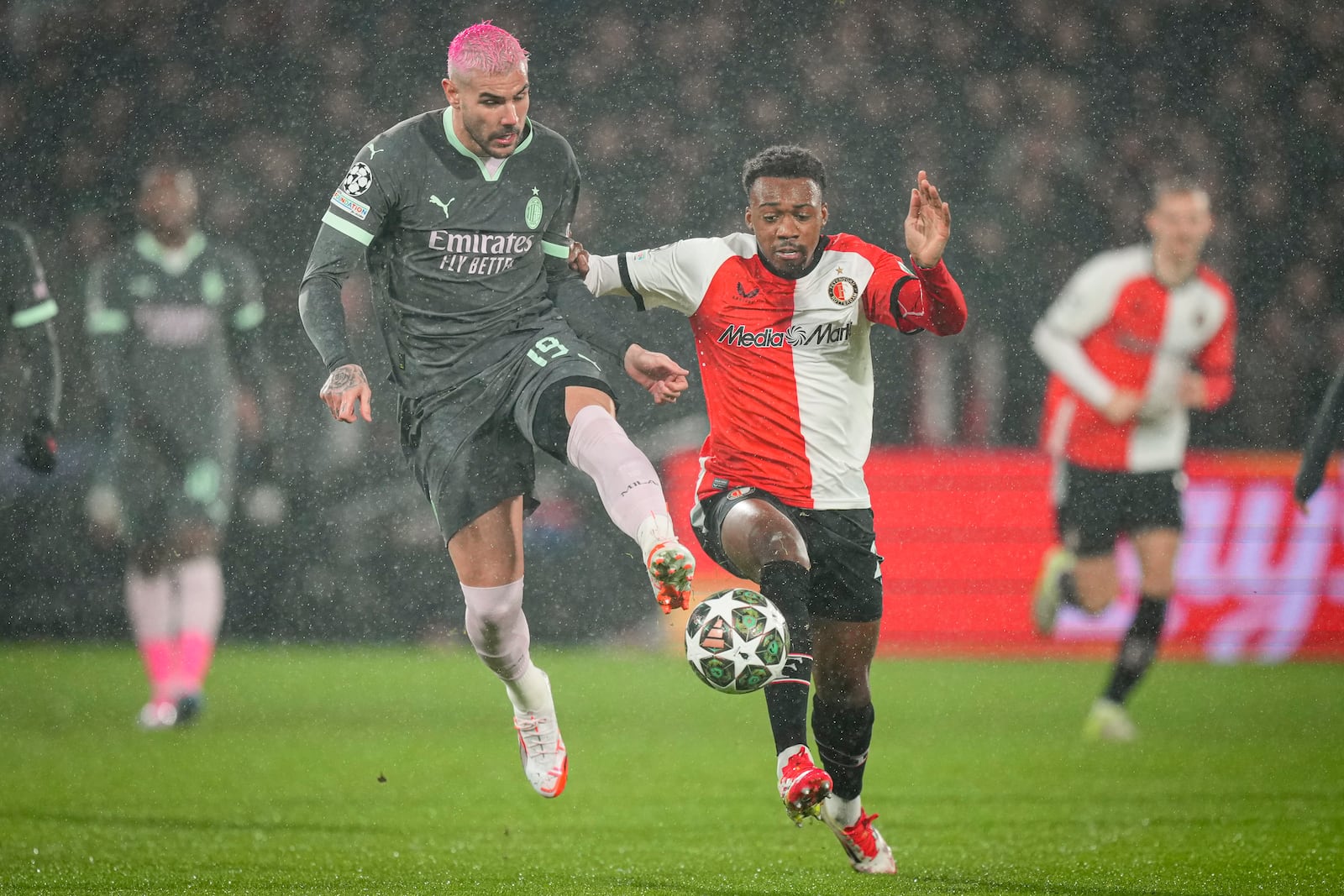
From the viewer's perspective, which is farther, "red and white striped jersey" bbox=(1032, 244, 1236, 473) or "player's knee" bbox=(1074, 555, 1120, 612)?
"player's knee" bbox=(1074, 555, 1120, 612)

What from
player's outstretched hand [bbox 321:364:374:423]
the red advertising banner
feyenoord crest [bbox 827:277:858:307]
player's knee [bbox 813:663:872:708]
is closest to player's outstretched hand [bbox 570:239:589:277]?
feyenoord crest [bbox 827:277:858:307]

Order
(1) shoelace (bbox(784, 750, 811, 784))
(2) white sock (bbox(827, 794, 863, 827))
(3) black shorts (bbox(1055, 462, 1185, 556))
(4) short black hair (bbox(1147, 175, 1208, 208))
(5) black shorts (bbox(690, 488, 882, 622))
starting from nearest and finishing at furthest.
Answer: (1) shoelace (bbox(784, 750, 811, 784)) < (5) black shorts (bbox(690, 488, 882, 622)) < (2) white sock (bbox(827, 794, 863, 827)) < (3) black shorts (bbox(1055, 462, 1185, 556)) < (4) short black hair (bbox(1147, 175, 1208, 208))

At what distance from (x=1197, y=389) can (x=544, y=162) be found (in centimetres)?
445

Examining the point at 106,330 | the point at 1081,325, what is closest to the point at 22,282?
the point at 106,330

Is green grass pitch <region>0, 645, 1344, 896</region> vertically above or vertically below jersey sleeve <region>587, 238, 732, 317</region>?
below

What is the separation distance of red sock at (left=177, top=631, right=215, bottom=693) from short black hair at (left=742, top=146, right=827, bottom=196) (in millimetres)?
4056

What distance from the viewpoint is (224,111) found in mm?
5863

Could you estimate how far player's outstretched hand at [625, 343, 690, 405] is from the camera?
3.72 metres

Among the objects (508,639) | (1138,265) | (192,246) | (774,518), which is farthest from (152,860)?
(1138,265)

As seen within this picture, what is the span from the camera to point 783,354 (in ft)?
14.0

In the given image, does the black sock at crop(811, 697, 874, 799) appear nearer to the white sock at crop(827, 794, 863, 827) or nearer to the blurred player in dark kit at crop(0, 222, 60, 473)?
the white sock at crop(827, 794, 863, 827)

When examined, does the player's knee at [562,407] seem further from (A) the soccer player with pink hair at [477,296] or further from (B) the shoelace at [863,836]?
(B) the shoelace at [863,836]

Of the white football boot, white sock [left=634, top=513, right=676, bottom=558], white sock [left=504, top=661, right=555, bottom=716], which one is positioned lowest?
the white football boot

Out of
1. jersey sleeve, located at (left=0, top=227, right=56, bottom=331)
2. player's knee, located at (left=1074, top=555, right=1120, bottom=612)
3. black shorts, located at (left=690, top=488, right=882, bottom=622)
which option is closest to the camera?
black shorts, located at (left=690, top=488, right=882, bottom=622)
